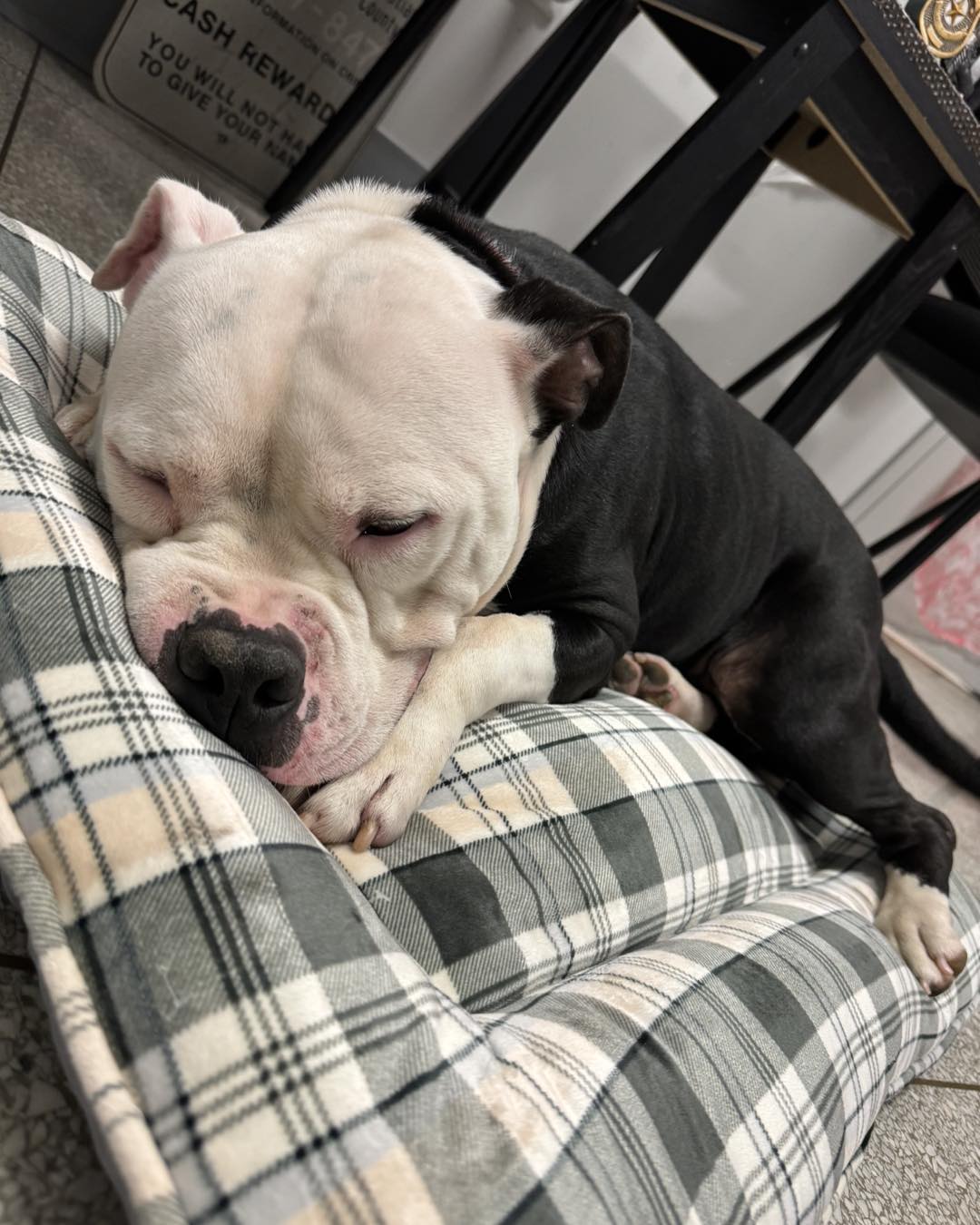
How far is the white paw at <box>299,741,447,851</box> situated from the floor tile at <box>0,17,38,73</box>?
2531 millimetres

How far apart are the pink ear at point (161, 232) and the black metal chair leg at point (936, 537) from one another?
8.87ft

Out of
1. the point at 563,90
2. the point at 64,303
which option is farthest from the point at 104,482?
the point at 563,90

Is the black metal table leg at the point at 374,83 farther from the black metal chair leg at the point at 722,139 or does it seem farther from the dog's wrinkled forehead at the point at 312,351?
the dog's wrinkled forehead at the point at 312,351

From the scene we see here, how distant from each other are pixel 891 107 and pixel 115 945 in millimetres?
2327

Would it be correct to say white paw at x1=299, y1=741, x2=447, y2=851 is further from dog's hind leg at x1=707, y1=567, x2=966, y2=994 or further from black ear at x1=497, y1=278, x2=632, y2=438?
dog's hind leg at x1=707, y1=567, x2=966, y2=994

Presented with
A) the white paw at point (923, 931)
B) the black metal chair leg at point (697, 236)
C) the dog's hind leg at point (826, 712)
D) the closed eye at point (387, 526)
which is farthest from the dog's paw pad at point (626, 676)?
the black metal chair leg at point (697, 236)

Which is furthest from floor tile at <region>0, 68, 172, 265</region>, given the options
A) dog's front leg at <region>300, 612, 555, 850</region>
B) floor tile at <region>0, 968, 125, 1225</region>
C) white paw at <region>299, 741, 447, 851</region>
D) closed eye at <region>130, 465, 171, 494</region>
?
floor tile at <region>0, 968, 125, 1225</region>

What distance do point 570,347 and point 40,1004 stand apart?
33.6 inches

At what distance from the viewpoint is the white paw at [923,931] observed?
1.45 meters

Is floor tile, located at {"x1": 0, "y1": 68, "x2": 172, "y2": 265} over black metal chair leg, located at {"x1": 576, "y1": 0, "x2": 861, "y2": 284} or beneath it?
beneath

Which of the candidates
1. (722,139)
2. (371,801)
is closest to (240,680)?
(371,801)

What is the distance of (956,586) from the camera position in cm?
439

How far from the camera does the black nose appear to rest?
2.72ft

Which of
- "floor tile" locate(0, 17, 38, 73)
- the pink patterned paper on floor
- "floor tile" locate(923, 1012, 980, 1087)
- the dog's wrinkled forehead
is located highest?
the pink patterned paper on floor
